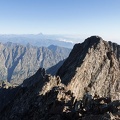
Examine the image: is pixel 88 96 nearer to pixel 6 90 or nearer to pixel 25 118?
pixel 25 118

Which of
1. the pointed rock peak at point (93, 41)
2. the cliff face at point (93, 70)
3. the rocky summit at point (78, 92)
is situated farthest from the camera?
the pointed rock peak at point (93, 41)

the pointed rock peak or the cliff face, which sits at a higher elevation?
the pointed rock peak

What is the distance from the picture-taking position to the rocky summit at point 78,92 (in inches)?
2092

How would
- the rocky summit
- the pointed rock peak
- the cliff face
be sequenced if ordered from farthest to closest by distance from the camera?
the pointed rock peak → the cliff face → the rocky summit

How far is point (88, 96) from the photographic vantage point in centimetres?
5866

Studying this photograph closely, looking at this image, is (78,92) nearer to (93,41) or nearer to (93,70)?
(93,70)

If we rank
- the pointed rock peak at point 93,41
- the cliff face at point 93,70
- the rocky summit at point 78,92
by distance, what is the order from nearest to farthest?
the rocky summit at point 78,92 → the cliff face at point 93,70 → the pointed rock peak at point 93,41

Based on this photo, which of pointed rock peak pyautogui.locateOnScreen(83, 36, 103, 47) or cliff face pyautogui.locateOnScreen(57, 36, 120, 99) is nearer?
cliff face pyautogui.locateOnScreen(57, 36, 120, 99)

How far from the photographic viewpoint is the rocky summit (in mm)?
53125

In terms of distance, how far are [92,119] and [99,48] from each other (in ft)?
320

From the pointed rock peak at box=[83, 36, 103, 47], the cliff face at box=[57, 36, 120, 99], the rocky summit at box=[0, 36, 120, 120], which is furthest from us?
the pointed rock peak at box=[83, 36, 103, 47]

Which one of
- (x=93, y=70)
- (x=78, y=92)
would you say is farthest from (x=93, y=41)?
(x=78, y=92)

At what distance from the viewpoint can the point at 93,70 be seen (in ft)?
421

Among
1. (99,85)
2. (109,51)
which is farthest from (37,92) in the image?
(109,51)
